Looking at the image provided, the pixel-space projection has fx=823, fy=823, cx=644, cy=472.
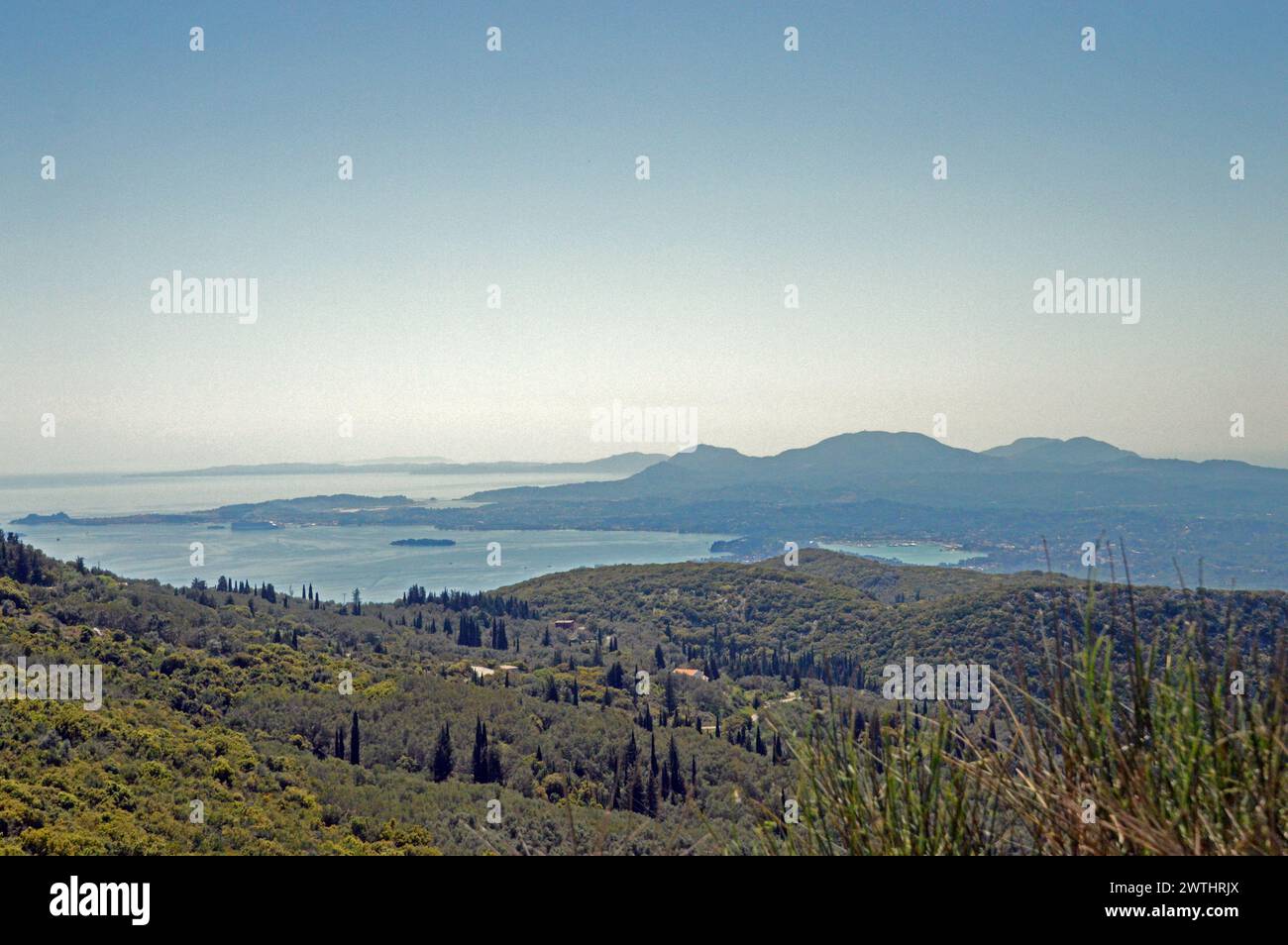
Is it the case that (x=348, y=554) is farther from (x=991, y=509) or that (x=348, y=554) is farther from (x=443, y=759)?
(x=991, y=509)

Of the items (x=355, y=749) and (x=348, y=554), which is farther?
(x=348, y=554)

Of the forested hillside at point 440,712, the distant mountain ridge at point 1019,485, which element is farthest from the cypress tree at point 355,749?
the distant mountain ridge at point 1019,485

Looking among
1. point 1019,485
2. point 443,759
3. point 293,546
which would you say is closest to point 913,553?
point 1019,485

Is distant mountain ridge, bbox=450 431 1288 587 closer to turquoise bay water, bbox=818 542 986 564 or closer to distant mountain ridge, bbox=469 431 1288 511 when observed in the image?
distant mountain ridge, bbox=469 431 1288 511

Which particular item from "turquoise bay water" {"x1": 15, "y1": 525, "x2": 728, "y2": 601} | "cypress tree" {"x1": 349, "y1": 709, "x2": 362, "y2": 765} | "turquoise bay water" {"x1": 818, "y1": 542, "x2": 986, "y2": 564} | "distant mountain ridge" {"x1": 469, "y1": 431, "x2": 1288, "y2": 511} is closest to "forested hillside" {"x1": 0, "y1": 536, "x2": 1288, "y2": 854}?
"cypress tree" {"x1": 349, "y1": 709, "x2": 362, "y2": 765}

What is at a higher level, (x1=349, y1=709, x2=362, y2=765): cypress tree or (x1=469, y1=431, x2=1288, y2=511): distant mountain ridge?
(x1=469, y1=431, x2=1288, y2=511): distant mountain ridge

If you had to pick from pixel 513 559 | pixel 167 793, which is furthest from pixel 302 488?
pixel 167 793
